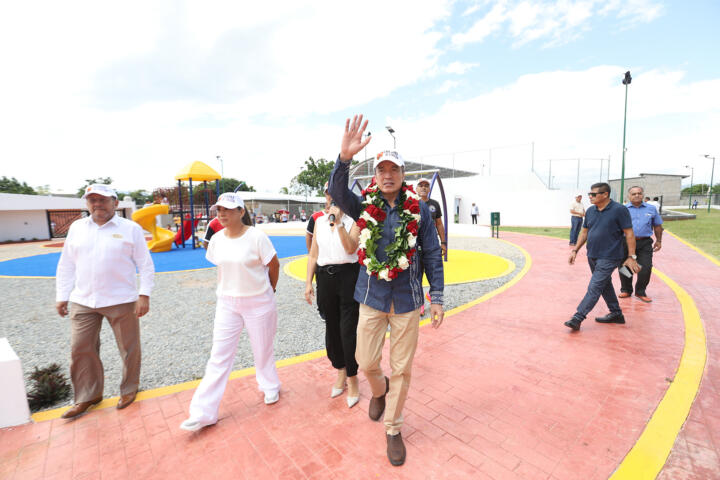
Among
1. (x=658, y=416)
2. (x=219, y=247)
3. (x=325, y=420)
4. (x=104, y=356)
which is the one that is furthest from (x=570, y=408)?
(x=104, y=356)

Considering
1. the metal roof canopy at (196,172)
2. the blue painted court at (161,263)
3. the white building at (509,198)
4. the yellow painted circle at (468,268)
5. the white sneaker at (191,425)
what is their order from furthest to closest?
the white building at (509,198) < the metal roof canopy at (196,172) < the blue painted court at (161,263) < the yellow painted circle at (468,268) < the white sneaker at (191,425)

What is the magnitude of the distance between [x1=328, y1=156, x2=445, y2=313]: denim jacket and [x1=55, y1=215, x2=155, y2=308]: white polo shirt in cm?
180

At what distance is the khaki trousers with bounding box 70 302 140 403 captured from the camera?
112 inches

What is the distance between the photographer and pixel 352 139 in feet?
7.53

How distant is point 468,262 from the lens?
969cm

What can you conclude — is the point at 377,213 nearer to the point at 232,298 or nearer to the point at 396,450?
the point at 232,298

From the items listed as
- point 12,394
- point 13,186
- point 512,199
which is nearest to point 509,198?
point 512,199

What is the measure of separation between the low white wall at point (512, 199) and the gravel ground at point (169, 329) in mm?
20755

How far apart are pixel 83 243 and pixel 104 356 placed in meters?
1.95

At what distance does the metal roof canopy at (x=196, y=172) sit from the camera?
45.2 feet

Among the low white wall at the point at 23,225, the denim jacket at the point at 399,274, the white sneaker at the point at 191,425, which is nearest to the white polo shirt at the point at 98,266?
the white sneaker at the point at 191,425

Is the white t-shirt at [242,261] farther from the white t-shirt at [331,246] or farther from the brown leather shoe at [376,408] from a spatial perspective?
the brown leather shoe at [376,408]

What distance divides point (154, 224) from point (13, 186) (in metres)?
55.5

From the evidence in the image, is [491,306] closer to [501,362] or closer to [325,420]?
[501,362]
